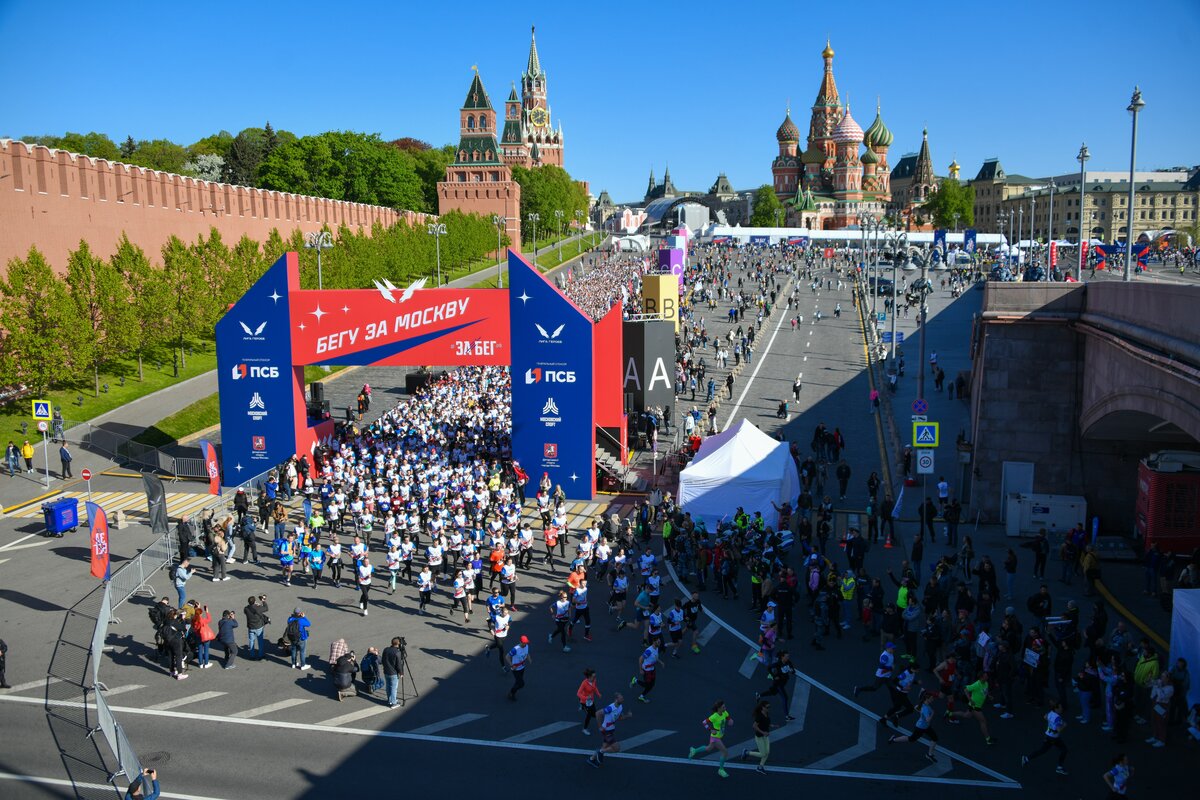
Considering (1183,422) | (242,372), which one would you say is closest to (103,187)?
(242,372)

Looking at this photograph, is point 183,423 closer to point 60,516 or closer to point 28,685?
point 60,516

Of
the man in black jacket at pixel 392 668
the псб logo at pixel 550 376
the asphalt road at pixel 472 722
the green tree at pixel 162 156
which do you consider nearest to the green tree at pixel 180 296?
the псб logo at pixel 550 376

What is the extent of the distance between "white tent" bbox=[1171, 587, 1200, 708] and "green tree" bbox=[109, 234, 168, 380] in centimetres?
4081

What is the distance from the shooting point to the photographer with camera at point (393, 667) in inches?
589

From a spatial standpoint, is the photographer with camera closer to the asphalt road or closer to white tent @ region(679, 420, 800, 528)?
the asphalt road

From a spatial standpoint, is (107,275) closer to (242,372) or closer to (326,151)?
(242,372)

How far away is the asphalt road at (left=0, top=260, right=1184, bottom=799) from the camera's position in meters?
13.0

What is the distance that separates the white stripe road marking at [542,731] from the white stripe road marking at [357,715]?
2.38m

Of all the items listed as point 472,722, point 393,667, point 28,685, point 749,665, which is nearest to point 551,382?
point 749,665

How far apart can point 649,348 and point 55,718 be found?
21280 millimetres

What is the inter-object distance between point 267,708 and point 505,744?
4.12 meters

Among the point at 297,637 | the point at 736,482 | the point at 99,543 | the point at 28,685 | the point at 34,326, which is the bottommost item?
the point at 28,685

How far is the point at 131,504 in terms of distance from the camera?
2827 cm

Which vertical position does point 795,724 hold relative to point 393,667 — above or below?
below
